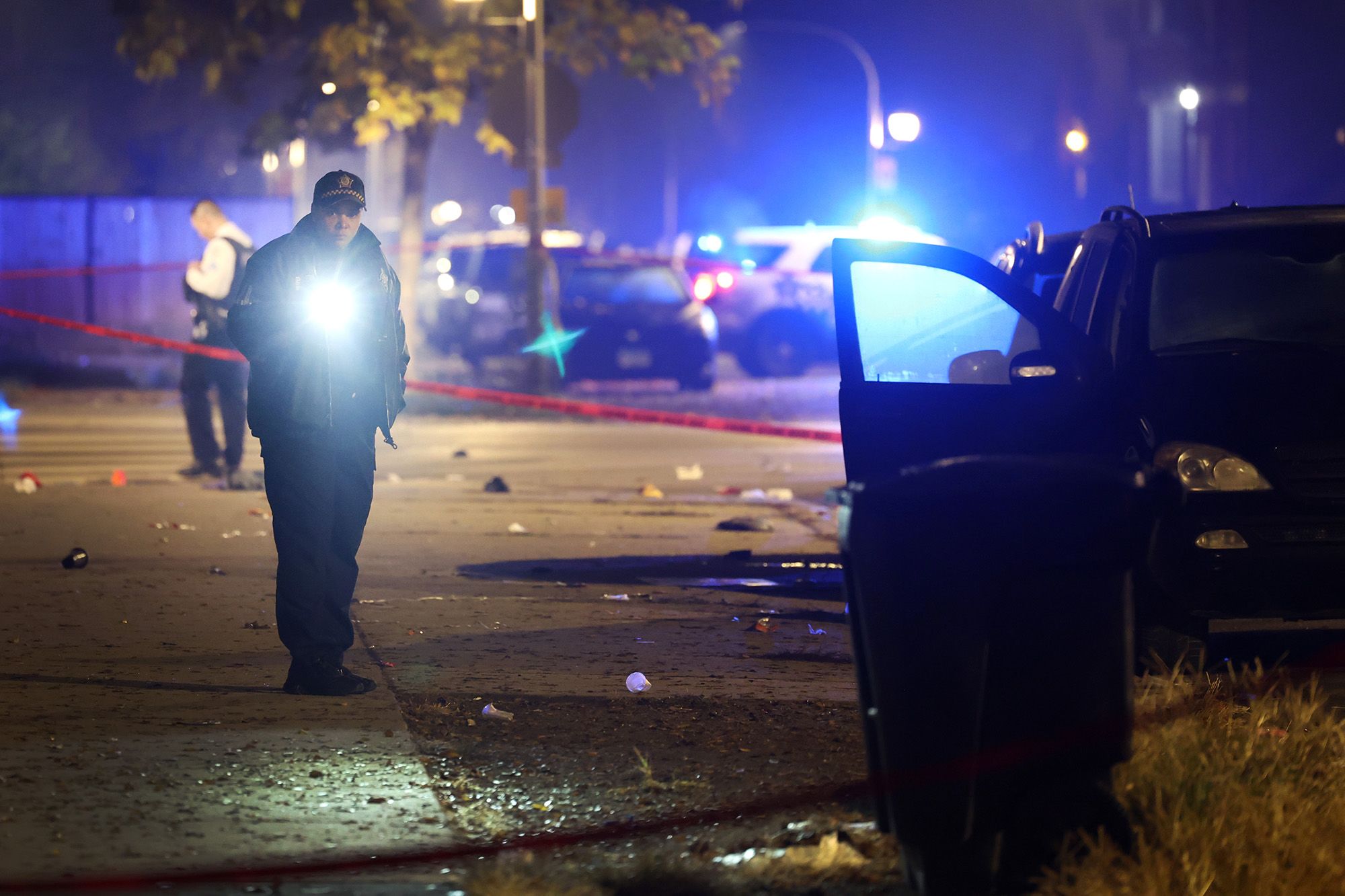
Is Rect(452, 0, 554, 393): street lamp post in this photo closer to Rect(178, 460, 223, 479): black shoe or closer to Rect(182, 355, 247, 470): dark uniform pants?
Rect(178, 460, 223, 479): black shoe

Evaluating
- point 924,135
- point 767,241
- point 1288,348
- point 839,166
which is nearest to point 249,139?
point 767,241

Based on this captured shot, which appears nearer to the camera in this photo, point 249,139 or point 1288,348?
point 1288,348

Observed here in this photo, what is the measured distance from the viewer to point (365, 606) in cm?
802

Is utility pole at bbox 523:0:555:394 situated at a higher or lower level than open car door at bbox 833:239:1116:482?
higher

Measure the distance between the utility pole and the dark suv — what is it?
12.1 meters

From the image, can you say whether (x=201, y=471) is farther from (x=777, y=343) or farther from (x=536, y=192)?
(x=777, y=343)

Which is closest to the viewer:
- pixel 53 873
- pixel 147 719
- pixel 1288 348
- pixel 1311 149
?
pixel 53 873

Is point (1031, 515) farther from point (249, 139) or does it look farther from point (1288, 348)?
point (249, 139)

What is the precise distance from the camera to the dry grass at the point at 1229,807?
4.10m

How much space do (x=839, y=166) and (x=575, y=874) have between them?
196 ft

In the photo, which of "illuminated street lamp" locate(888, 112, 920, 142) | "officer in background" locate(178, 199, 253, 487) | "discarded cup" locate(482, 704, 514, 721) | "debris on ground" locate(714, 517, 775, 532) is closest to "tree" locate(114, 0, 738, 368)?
"illuminated street lamp" locate(888, 112, 920, 142)

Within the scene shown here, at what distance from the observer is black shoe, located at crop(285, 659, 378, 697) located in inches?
241

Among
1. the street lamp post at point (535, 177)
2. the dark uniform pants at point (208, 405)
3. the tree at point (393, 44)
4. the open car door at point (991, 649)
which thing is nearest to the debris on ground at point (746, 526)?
the dark uniform pants at point (208, 405)

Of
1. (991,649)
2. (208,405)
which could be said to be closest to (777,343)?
(208,405)
